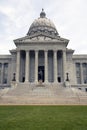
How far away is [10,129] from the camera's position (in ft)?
31.2

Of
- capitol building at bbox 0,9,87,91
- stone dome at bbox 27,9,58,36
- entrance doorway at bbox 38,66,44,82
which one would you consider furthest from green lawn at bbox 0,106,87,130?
stone dome at bbox 27,9,58,36

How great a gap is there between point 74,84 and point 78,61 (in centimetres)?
938

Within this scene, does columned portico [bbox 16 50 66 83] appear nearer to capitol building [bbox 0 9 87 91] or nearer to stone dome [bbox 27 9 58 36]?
capitol building [bbox 0 9 87 91]

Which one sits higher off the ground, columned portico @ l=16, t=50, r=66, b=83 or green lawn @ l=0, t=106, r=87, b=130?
columned portico @ l=16, t=50, r=66, b=83

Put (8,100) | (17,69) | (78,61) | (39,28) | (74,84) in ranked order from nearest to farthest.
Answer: (8,100)
(17,69)
(74,84)
(78,61)
(39,28)

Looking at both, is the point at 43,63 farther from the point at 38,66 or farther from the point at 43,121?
the point at 43,121

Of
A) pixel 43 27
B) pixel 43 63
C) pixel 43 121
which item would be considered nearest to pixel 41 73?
pixel 43 63

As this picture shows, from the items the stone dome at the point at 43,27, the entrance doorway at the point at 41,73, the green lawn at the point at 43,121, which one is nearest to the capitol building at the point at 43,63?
the entrance doorway at the point at 41,73

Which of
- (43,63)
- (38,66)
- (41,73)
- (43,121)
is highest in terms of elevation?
(43,63)

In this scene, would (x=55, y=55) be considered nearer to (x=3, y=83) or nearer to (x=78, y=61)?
(x=78, y=61)

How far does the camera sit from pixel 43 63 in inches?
2359

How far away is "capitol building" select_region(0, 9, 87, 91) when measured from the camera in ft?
181

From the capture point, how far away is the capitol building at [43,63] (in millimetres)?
55281

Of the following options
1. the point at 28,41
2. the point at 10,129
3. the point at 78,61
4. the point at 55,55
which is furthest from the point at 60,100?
the point at 78,61
